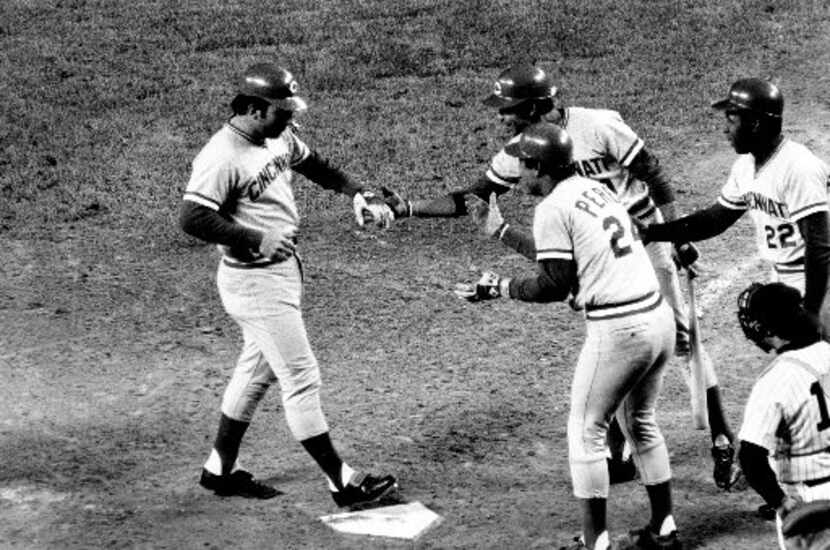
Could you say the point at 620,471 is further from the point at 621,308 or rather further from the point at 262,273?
the point at 262,273

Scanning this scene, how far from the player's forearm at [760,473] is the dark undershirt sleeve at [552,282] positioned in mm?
1213

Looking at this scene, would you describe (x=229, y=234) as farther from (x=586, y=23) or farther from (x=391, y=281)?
(x=586, y=23)

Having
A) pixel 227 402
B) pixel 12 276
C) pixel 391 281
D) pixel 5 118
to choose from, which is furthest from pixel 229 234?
pixel 5 118

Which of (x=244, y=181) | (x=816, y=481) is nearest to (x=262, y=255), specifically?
(x=244, y=181)

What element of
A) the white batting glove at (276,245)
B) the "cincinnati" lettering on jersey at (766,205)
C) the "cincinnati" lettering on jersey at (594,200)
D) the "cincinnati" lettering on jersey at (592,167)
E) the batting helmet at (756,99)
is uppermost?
the batting helmet at (756,99)

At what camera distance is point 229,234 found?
677 cm

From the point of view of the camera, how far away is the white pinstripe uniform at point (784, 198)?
21.0ft

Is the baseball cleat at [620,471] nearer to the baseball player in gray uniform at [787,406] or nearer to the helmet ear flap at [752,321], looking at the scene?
the baseball player in gray uniform at [787,406]

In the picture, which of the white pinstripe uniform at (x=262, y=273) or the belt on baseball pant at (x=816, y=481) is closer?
the belt on baseball pant at (x=816, y=481)

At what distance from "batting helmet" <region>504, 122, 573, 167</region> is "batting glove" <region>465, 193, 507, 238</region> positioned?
463mm

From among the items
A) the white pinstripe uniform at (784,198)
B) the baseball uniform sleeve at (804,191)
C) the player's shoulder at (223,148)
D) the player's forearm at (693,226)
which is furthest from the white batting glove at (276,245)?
the baseball uniform sleeve at (804,191)

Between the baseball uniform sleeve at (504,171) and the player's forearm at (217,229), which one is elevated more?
the baseball uniform sleeve at (504,171)

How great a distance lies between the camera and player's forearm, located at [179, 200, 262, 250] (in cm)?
677

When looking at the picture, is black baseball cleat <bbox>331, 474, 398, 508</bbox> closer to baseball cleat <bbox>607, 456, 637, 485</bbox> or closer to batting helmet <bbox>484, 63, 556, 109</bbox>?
baseball cleat <bbox>607, 456, 637, 485</bbox>
